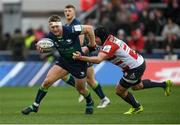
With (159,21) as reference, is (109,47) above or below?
above

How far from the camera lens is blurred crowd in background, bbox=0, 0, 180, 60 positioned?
30.9 meters

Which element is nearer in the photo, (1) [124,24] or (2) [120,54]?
(2) [120,54]

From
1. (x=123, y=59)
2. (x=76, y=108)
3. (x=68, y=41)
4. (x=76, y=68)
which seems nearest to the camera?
(x=123, y=59)

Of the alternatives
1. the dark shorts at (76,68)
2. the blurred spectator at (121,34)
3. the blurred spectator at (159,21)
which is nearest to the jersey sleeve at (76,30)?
the dark shorts at (76,68)

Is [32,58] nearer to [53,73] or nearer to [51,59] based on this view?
[51,59]

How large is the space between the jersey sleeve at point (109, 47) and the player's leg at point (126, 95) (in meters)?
0.87

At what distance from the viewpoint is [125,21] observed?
105 ft

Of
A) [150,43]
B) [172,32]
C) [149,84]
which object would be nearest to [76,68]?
[149,84]

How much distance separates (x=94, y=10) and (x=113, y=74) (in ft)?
24.9

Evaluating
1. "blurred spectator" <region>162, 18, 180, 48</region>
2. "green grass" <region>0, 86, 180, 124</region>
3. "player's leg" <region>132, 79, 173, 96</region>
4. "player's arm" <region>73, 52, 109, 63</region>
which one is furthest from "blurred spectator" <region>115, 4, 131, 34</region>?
"player's arm" <region>73, 52, 109, 63</region>

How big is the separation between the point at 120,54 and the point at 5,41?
16.3 meters

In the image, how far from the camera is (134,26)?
104ft

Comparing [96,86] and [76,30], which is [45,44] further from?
[96,86]

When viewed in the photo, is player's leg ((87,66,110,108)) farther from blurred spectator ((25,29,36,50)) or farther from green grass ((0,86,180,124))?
blurred spectator ((25,29,36,50))
